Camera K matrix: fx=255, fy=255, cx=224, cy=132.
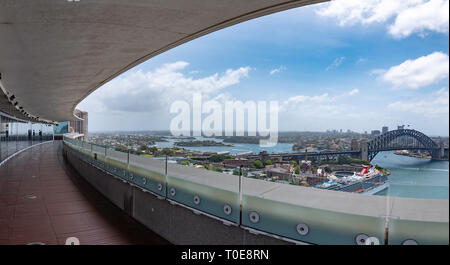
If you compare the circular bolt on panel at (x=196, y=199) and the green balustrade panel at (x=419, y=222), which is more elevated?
the green balustrade panel at (x=419, y=222)

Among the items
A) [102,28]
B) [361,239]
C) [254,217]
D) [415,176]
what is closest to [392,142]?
[415,176]

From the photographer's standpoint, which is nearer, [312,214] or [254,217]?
[312,214]

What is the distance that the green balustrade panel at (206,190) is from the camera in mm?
2312

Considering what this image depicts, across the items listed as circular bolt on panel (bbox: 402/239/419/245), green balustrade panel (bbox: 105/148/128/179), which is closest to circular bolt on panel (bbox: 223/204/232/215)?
circular bolt on panel (bbox: 402/239/419/245)

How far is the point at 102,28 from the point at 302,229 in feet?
12.0

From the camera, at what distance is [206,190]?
8.27ft

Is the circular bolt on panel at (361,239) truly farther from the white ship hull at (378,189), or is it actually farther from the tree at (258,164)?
the tree at (258,164)

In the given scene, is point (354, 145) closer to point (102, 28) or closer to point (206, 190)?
point (206, 190)

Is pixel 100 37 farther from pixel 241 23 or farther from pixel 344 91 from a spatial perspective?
pixel 344 91

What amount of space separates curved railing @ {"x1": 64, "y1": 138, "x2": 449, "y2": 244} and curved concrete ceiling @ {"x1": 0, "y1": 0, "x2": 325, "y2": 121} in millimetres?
1989

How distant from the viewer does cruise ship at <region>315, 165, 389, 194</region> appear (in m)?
1.70

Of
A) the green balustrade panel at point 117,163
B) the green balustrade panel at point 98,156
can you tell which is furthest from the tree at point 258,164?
the green balustrade panel at point 98,156

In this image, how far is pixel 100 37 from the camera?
3998 mm
